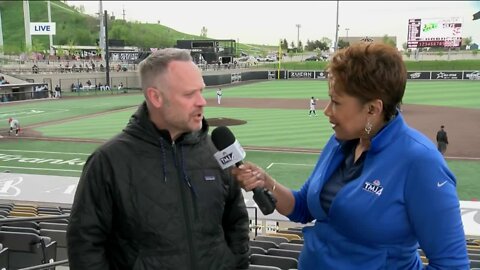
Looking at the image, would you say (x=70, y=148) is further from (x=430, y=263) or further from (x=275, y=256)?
(x=430, y=263)

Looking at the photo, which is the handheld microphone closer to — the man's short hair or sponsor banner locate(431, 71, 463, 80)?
the man's short hair

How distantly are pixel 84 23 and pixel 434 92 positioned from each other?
169 m

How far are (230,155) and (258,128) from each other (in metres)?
24.1

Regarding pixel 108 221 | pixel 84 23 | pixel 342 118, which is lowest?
pixel 108 221

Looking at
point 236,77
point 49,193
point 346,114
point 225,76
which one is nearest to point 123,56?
point 236,77

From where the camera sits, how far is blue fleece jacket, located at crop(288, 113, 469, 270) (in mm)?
2043

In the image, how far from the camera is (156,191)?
2418mm

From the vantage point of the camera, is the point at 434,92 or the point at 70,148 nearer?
the point at 70,148

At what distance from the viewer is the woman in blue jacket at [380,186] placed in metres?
2.05

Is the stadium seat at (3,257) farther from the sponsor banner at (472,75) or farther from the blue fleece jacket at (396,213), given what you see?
the sponsor banner at (472,75)

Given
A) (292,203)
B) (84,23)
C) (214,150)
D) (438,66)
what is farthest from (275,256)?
(84,23)

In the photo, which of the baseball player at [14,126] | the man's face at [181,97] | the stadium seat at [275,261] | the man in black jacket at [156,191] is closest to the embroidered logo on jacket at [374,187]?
the man in black jacket at [156,191]

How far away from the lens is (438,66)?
216 feet

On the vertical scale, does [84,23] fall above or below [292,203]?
above
